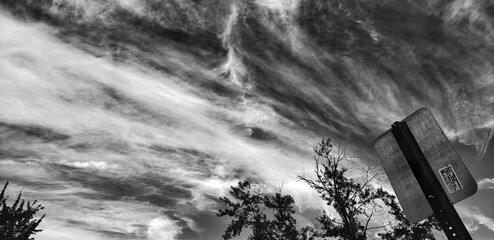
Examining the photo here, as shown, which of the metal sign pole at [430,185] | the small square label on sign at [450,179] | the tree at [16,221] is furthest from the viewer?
the tree at [16,221]

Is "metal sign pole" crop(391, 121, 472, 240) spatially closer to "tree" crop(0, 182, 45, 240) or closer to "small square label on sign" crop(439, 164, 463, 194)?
"small square label on sign" crop(439, 164, 463, 194)

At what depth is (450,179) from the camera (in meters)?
2.13

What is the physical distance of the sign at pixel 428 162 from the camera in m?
2.07

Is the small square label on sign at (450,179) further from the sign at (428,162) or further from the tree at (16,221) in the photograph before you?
the tree at (16,221)

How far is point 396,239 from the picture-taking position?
20.9 m

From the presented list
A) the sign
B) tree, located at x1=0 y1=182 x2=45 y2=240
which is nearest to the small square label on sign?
the sign

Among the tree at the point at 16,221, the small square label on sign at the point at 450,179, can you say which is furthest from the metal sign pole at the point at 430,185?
the tree at the point at 16,221

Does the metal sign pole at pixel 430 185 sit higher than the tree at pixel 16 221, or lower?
lower

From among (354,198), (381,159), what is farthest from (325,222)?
(381,159)

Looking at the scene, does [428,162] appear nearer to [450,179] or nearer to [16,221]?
[450,179]

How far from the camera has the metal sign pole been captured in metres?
1.92

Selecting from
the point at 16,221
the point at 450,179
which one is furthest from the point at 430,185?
the point at 16,221

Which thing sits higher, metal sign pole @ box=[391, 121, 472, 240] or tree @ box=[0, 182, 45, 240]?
tree @ box=[0, 182, 45, 240]

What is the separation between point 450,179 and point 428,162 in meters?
0.19
